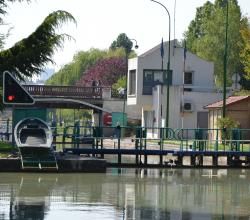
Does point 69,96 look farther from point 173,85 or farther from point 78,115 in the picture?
point 78,115

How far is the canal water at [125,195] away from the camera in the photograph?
2538 centimetres

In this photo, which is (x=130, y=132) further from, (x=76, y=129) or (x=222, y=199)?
(x=222, y=199)

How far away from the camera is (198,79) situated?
9294 centimetres

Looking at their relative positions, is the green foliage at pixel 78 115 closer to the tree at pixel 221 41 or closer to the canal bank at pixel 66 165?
the tree at pixel 221 41

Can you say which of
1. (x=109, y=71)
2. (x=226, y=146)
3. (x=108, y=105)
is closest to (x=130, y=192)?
(x=226, y=146)

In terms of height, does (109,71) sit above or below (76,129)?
above

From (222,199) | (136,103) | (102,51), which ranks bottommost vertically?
(222,199)

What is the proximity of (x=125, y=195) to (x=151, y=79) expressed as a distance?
199 feet

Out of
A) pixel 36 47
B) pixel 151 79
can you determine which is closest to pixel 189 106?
pixel 151 79

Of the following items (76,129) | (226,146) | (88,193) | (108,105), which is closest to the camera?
(88,193)

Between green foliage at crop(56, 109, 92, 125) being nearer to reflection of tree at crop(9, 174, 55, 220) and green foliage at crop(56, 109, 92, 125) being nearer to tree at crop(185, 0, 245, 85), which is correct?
tree at crop(185, 0, 245, 85)

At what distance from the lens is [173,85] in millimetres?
87188

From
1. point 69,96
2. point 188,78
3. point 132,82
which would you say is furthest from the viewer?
point 69,96

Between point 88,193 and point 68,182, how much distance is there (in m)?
4.92
